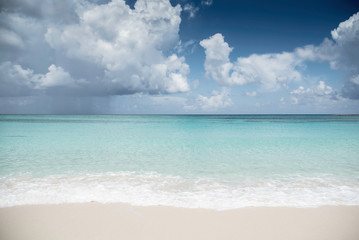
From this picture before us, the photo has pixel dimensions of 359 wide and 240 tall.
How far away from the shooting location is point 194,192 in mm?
5406

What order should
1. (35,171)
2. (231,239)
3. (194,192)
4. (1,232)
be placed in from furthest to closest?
(35,171) → (194,192) → (1,232) → (231,239)

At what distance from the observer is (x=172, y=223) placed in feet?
12.4

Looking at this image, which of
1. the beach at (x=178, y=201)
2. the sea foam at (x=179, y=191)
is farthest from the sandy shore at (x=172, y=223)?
the sea foam at (x=179, y=191)

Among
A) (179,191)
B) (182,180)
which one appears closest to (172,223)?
(179,191)

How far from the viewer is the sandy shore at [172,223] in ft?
11.3

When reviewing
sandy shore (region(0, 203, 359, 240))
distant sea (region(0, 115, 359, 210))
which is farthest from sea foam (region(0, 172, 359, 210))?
sandy shore (region(0, 203, 359, 240))

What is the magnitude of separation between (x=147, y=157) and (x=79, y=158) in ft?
10.7

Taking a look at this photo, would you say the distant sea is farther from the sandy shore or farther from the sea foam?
the sandy shore

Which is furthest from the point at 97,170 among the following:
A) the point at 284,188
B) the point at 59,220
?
the point at 284,188

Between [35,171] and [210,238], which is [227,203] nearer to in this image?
[210,238]

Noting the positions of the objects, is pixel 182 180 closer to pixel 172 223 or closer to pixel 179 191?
pixel 179 191

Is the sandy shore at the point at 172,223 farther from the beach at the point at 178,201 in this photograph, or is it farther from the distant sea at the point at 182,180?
the distant sea at the point at 182,180

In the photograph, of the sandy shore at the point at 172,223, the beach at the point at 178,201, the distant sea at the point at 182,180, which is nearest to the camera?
the sandy shore at the point at 172,223

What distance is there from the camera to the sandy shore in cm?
346
